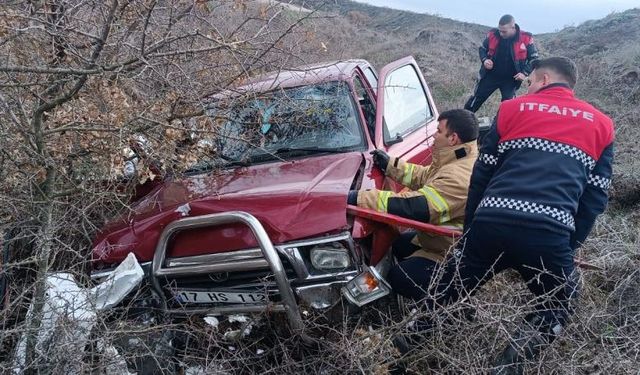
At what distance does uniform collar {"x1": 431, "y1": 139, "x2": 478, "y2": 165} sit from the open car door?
449 mm

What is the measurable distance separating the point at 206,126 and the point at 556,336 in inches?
88.7

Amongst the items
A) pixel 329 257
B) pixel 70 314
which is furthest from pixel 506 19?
pixel 70 314

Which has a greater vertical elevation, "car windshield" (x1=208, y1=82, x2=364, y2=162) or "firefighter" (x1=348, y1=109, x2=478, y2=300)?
"car windshield" (x1=208, y1=82, x2=364, y2=162)

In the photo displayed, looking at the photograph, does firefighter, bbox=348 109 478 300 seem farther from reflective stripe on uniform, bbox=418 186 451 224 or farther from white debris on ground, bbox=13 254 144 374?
white debris on ground, bbox=13 254 144 374

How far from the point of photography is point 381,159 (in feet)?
12.1

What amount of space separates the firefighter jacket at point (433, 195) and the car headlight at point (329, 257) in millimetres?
267

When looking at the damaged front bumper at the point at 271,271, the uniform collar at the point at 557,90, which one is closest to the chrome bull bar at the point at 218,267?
the damaged front bumper at the point at 271,271

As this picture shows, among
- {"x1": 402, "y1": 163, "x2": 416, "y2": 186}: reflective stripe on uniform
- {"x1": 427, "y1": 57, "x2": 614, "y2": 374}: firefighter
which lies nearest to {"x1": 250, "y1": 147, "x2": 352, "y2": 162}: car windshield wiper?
{"x1": 402, "y1": 163, "x2": 416, "y2": 186}: reflective stripe on uniform

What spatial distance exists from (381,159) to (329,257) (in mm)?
912

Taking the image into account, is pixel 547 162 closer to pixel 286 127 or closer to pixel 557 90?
pixel 557 90

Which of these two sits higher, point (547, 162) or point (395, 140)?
point (547, 162)

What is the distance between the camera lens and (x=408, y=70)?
512cm

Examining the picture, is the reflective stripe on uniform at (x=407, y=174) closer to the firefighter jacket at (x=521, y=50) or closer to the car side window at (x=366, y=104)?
the car side window at (x=366, y=104)

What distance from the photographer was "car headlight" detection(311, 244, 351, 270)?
118 inches
